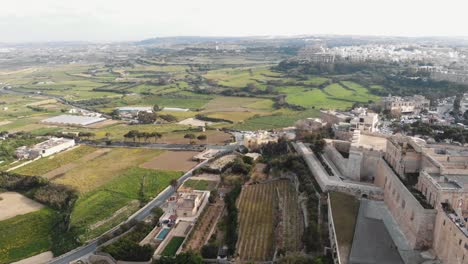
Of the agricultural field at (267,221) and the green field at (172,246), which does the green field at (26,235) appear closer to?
the green field at (172,246)

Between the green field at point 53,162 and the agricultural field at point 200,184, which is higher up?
the agricultural field at point 200,184

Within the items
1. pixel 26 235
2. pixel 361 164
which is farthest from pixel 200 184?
pixel 26 235

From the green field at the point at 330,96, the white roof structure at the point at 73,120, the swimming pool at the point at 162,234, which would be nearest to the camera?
the swimming pool at the point at 162,234

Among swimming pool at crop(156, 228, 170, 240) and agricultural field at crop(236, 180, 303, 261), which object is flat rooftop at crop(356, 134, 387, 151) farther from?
swimming pool at crop(156, 228, 170, 240)

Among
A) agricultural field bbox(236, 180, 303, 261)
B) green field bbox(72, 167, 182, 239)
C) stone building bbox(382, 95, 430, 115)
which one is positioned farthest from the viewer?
stone building bbox(382, 95, 430, 115)

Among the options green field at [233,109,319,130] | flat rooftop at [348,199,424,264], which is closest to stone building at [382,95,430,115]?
green field at [233,109,319,130]

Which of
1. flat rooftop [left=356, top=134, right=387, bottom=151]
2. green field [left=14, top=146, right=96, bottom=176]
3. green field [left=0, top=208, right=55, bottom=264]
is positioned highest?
flat rooftop [left=356, top=134, right=387, bottom=151]

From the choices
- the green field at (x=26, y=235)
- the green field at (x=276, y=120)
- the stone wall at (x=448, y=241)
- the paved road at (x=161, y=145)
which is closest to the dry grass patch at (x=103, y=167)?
the paved road at (x=161, y=145)
